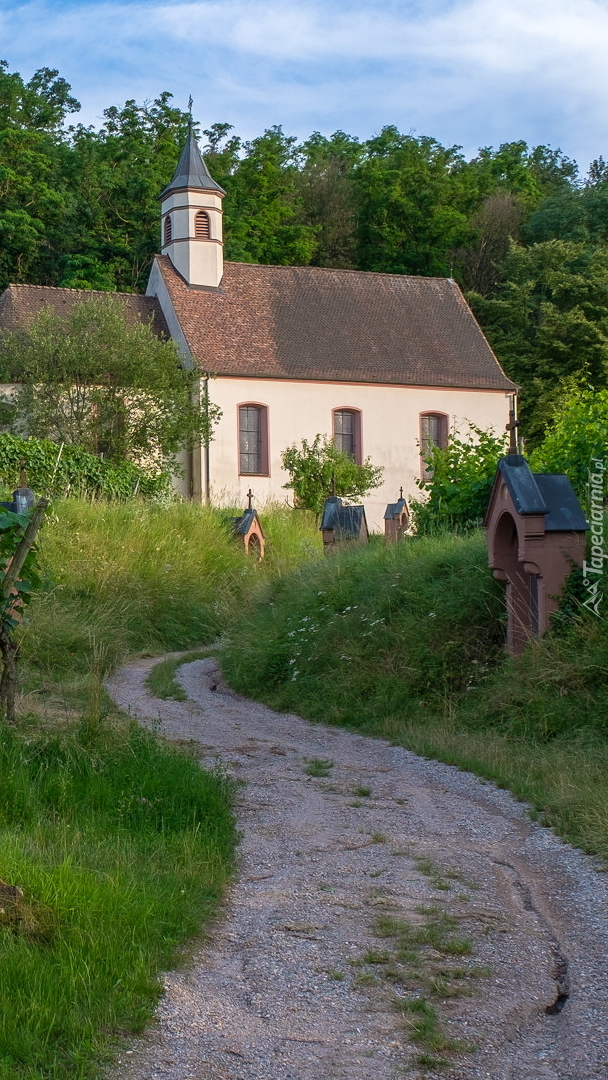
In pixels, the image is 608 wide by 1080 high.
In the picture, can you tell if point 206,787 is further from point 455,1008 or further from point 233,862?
point 455,1008

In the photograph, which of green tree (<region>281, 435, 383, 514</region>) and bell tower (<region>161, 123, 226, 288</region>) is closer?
green tree (<region>281, 435, 383, 514</region>)

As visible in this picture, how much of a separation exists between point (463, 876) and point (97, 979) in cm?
Answer: 237

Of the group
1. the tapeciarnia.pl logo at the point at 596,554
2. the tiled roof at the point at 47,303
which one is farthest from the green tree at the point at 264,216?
the tapeciarnia.pl logo at the point at 596,554

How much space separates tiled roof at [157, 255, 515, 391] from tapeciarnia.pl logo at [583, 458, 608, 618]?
77.3 ft

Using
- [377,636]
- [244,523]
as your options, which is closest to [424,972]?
[377,636]

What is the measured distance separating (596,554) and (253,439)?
1034 inches

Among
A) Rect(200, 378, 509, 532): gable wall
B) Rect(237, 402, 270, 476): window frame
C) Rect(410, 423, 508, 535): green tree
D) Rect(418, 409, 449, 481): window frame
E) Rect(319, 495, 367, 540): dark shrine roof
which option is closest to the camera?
Rect(410, 423, 508, 535): green tree

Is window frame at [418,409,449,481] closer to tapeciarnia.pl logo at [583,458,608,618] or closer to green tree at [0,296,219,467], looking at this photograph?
green tree at [0,296,219,467]

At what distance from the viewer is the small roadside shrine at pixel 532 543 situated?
1094cm

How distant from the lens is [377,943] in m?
4.95

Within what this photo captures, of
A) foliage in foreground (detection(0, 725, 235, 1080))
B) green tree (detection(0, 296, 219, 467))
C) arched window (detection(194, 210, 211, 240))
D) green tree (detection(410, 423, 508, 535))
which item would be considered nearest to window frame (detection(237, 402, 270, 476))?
green tree (detection(0, 296, 219, 467))

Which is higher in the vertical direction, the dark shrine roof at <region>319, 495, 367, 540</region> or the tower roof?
the tower roof

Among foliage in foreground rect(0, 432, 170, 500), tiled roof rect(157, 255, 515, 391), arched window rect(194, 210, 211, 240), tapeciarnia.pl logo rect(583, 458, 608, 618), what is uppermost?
arched window rect(194, 210, 211, 240)

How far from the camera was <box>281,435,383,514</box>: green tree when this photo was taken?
116 feet
